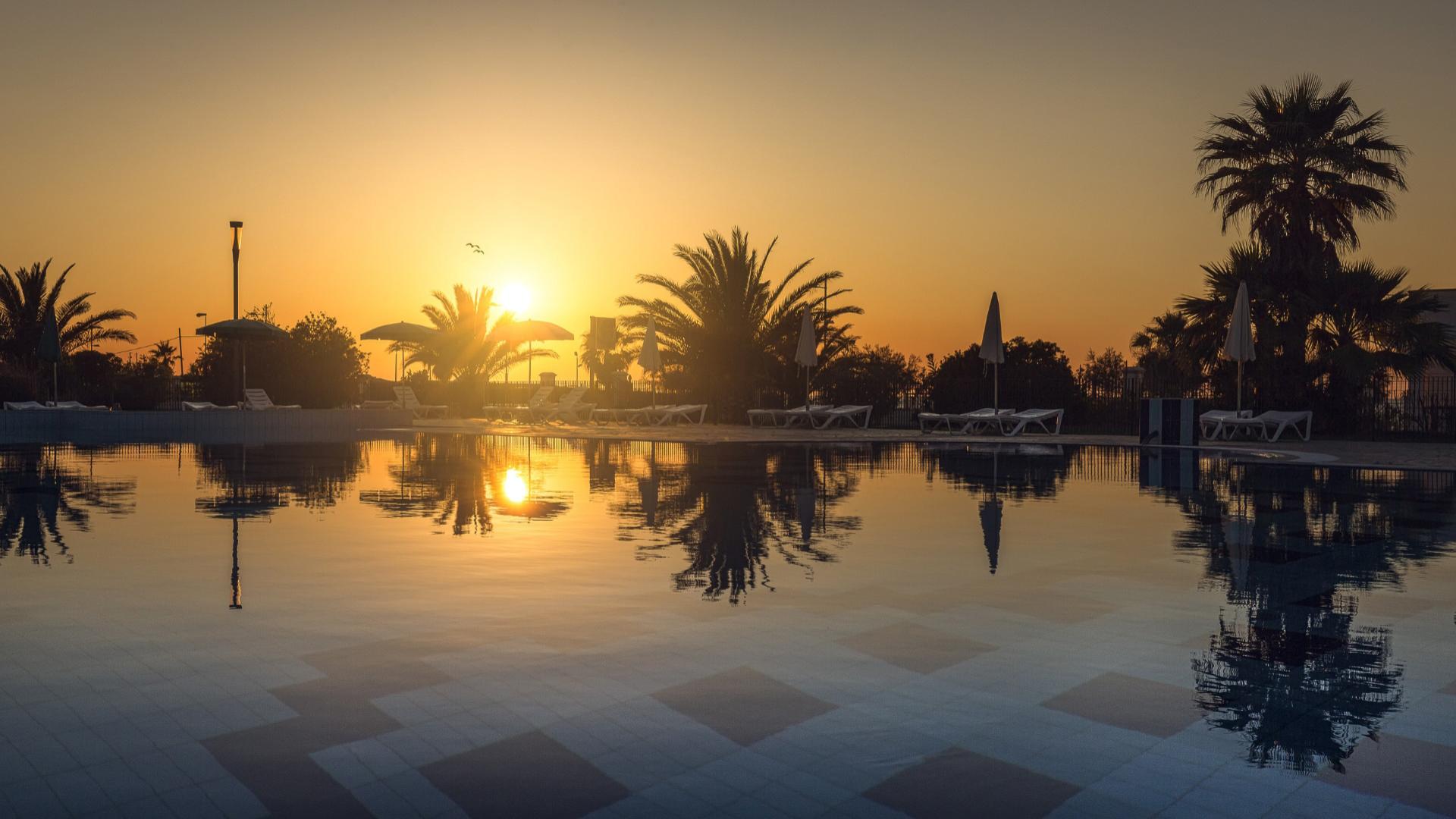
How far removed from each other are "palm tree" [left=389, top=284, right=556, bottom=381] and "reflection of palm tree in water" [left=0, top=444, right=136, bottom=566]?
23.3 metres

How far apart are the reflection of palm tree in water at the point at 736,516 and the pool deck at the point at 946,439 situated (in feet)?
21.8

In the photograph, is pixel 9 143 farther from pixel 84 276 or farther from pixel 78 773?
pixel 78 773

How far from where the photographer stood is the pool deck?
1433 centimetres

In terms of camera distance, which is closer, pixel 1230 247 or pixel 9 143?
pixel 9 143

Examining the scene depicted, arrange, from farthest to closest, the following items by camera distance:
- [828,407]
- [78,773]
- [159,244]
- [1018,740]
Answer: [828,407], [159,244], [1018,740], [78,773]

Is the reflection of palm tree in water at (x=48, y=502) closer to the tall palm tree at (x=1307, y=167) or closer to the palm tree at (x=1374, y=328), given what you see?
the palm tree at (x=1374, y=328)

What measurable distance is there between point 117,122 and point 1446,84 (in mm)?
25642

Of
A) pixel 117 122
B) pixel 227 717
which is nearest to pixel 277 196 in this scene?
pixel 117 122

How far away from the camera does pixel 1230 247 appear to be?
2164 cm

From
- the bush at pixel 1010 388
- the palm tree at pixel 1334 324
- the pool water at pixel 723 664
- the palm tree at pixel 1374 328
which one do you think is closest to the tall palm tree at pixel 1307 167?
the palm tree at pixel 1334 324

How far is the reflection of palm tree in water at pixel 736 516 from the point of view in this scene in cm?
531

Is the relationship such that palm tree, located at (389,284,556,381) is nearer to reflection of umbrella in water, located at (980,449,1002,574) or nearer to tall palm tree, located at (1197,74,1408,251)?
tall palm tree, located at (1197,74,1408,251)

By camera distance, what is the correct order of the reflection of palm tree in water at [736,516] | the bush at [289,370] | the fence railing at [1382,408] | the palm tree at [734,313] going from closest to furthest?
1. the reflection of palm tree in water at [736,516]
2. the fence railing at [1382,408]
3. the palm tree at [734,313]
4. the bush at [289,370]

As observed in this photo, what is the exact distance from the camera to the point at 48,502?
8.18 meters
